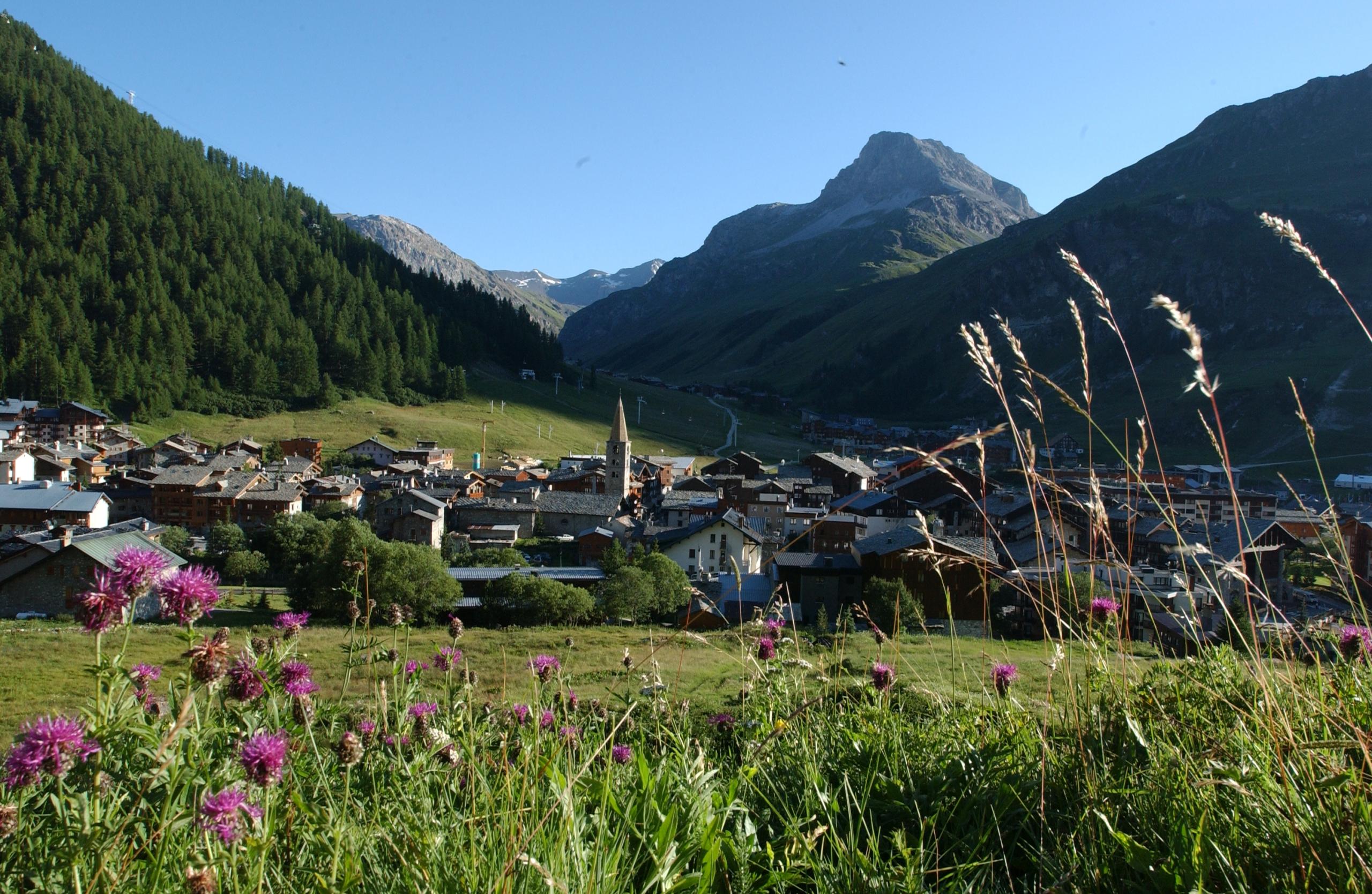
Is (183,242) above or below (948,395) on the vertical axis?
above

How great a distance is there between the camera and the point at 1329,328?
388ft

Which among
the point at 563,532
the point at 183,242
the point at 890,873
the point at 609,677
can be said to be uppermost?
the point at 183,242

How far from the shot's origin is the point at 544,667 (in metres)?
3.17

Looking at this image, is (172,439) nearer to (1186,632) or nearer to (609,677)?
(609,677)

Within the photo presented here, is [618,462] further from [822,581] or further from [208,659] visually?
[208,659]

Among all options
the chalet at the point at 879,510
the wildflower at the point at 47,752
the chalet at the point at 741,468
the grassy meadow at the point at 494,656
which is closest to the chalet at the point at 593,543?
the chalet at the point at 879,510

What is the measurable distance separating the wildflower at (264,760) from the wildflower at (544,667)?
4.16ft

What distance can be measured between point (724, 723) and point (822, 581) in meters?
26.5

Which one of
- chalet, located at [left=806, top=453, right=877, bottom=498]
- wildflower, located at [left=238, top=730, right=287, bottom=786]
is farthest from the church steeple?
wildflower, located at [left=238, top=730, right=287, bottom=786]

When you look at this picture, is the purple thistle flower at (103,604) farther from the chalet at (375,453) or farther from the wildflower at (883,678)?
the chalet at (375,453)

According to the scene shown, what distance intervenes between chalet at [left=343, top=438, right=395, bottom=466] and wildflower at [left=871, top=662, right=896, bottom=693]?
7703 cm

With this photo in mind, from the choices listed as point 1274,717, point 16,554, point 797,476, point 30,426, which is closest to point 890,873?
point 1274,717

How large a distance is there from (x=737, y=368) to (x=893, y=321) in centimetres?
3677

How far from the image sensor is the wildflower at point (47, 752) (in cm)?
165
